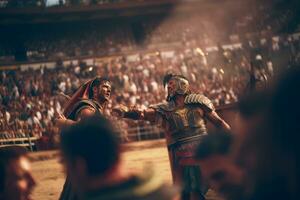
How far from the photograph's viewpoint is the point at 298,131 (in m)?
1.47

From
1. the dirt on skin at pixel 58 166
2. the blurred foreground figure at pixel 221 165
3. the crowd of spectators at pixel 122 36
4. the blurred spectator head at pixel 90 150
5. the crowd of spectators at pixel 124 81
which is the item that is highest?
the crowd of spectators at pixel 122 36

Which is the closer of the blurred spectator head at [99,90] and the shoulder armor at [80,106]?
the shoulder armor at [80,106]

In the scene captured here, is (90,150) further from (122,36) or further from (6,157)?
(122,36)

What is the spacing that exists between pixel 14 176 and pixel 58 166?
7800mm

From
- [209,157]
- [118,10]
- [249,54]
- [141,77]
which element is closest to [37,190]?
[209,157]

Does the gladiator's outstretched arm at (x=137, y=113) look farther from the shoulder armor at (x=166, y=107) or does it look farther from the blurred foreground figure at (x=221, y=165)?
the blurred foreground figure at (x=221, y=165)

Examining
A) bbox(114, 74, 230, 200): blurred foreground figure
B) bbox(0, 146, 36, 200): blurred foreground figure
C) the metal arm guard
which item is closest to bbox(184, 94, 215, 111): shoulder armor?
bbox(114, 74, 230, 200): blurred foreground figure

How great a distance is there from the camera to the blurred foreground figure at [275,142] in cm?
146

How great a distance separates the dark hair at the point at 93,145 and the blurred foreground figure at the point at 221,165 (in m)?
0.59

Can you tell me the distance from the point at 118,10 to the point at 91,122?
19556 mm

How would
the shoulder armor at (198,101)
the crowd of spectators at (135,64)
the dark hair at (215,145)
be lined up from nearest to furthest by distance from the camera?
the dark hair at (215,145) < the shoulder armor at (198,101) < the crowd of spectators at (135,64)

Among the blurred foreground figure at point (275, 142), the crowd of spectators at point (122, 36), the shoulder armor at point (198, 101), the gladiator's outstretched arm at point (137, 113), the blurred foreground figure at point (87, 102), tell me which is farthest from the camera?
the crowd of spectators at point (122, 36)

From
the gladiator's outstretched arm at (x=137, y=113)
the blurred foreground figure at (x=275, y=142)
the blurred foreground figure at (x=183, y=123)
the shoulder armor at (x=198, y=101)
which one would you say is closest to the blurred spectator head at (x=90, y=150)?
the blurred foreground figure at (x=275, y=142)

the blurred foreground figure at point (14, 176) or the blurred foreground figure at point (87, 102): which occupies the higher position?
the blurred foreground figure at point (87, 102)
